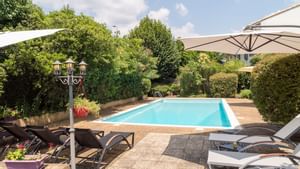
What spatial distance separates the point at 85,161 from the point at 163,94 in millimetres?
20397

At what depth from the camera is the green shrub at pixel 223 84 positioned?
2172 cm

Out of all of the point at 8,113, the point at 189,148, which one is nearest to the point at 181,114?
the point at 189,148

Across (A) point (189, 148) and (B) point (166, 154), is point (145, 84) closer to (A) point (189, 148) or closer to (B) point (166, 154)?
(A) point (189, 148)

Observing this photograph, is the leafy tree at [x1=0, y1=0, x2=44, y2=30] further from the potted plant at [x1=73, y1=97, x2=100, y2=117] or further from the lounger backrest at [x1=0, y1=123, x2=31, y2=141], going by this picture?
the lounger backrest at [x1=0, y1=123, x2=31, y2=141]

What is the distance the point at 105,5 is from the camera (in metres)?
19.5

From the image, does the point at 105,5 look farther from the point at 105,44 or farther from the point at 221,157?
the point at 221,157

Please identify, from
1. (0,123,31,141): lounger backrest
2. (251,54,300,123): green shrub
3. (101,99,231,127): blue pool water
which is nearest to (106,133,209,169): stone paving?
(251,54,300,123): green shrub

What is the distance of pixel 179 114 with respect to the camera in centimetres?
1659

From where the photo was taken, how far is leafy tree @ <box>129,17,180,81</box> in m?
29.1

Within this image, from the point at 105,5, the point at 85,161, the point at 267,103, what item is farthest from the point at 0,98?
the point at 105,5

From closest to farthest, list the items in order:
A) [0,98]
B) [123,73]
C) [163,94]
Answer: [0,98] → [123,73] → [163,94]

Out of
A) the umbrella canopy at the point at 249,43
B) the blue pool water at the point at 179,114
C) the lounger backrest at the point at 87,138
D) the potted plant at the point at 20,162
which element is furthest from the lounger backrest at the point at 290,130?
the blue pool water at the point at 179,114

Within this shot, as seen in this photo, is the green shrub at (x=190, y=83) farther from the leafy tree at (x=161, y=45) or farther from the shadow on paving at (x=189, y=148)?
the shadow on paving at (x=189, y=148)

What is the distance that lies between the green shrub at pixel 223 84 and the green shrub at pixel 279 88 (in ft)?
43.7
